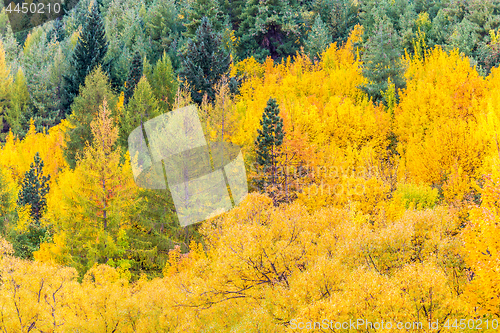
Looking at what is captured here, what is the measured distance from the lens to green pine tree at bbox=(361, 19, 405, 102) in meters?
52.1

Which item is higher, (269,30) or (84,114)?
(269,30)

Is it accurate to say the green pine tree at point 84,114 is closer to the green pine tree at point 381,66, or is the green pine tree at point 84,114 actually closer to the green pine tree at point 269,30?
the green pine tree at point 269,30

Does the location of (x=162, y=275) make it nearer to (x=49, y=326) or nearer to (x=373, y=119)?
(x=49, y=326)

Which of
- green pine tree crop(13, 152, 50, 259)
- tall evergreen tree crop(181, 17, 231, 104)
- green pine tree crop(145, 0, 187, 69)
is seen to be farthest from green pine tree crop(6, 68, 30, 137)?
tall evergreen tree crop(181, 17, 231, 104)

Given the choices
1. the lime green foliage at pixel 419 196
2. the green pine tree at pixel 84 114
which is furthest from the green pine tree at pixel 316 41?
the lime green foliage at pixel 419 196

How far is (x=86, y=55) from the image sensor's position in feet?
191

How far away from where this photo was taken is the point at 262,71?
62.1m

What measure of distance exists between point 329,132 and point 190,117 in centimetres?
1642

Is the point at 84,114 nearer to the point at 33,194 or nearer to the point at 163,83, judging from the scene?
the point at 33,194

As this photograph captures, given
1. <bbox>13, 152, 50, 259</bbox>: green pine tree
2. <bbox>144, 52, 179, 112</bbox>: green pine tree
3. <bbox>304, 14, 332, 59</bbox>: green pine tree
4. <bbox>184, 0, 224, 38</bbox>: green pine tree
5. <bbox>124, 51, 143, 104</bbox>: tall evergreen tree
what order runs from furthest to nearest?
<bbox>304, 14, 332, 59</bbox>: green pine tree
<bbox>184, 0, 224, 38</bbox>: green pine tree
<bbox>124, 51, 143, 104</bbox>: tall evergreen tree
<bbox>144, 52, 179, 112</bbox>: green pine tree
<bbox>13, 152, 50, 259</bbox>: green pine tree

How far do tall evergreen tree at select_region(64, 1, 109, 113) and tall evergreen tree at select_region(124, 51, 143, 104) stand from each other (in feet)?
9.54

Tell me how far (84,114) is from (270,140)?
65.9 ft

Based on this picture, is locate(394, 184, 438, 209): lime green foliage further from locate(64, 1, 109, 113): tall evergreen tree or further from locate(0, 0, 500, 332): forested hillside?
locate(64, 1, 109, 113): tall evergreen tree

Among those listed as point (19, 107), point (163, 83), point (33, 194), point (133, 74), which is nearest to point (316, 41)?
point (163, 83)
